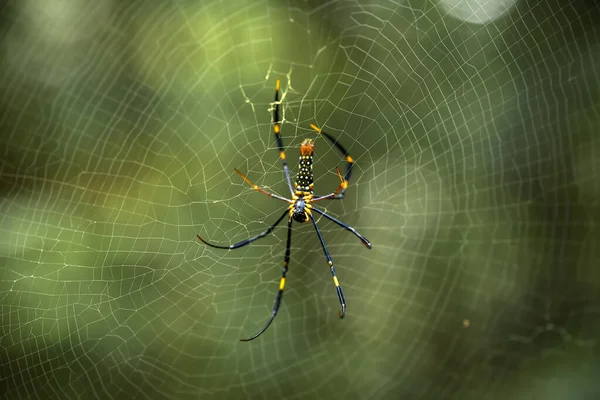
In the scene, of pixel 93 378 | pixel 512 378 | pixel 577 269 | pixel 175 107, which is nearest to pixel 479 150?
pixel 577 269

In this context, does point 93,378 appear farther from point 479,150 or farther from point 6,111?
point 479,150

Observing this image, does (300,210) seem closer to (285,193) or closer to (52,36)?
(285,193)

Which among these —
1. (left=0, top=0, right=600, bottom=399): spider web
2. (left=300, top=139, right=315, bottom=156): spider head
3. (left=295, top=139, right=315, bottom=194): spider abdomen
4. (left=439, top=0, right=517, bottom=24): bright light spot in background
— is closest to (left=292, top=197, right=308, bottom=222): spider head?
(left=295, top=139, right=315, bottom=194): spider abdomen

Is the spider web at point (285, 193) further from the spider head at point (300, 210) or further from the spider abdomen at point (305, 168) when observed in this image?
the spider abdomen at point (305, 168)

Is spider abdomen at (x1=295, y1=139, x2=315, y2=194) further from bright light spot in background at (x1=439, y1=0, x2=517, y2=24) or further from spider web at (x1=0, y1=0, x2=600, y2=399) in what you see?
bright light spot in background at (x1=439, y1=0, x2=517, y2=24)

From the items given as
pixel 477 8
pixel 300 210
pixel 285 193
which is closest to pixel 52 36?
pixel 285 193

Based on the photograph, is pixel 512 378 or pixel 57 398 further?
pixel 512 378
